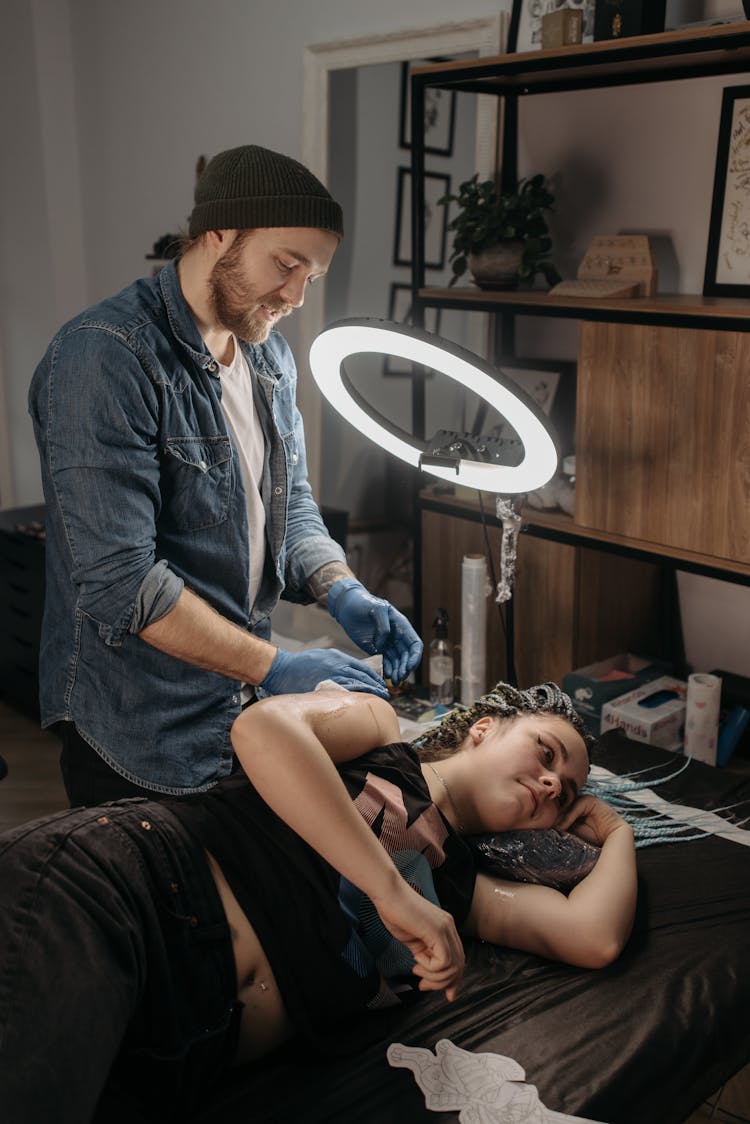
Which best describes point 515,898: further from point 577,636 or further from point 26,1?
point 26,1

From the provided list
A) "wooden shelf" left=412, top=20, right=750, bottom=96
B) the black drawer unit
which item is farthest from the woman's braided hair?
the black drawer unit

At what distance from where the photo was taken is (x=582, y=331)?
2.32 m

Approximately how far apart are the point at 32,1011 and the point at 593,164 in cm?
217

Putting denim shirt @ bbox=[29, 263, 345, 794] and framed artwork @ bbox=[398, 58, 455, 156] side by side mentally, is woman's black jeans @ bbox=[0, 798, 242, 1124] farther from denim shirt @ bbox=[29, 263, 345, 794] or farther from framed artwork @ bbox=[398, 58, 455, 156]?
framed artwork @ bbox=[398, 58, 455, 156]

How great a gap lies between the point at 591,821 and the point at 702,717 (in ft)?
1.97

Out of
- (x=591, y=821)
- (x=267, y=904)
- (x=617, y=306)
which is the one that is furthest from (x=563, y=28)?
(x=267, y=904)

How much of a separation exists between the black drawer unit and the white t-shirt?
1736 mm

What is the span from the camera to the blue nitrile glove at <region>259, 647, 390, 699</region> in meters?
1.73

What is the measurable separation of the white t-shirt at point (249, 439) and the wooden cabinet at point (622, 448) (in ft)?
2.46

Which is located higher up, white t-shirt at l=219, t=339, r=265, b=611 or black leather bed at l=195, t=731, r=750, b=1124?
white t-shirt at l=219, t=339, r=265, b=611

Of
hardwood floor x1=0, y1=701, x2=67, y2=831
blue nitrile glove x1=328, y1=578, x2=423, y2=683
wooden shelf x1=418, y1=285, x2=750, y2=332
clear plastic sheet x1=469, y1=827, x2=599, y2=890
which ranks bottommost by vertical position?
hardwood floor x1=0, y1=701, x2=67, y2=831

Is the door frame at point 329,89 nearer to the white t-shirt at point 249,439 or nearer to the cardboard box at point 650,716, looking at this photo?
the white t-shirt at point 249,439

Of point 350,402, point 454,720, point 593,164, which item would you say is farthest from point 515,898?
point 593,164

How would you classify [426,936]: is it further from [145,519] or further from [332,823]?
[145,519]
